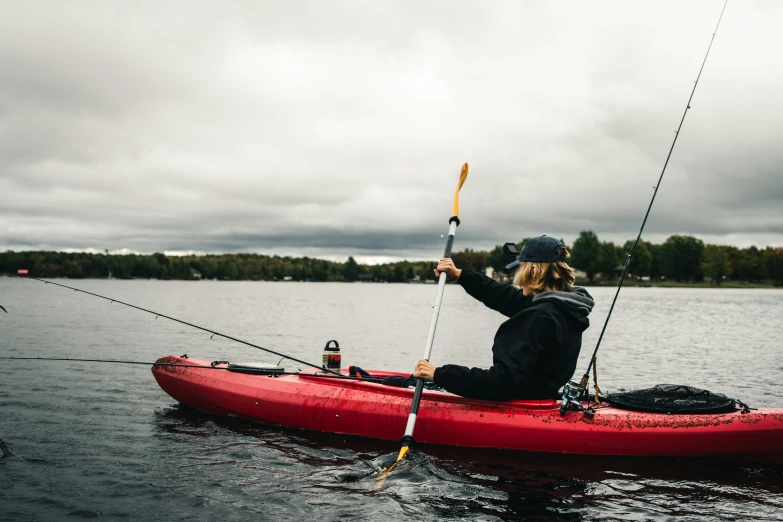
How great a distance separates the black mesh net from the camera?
666 centimetres

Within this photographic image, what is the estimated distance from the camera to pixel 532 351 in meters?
5.75

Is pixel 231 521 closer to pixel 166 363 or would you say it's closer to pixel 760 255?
pixel 166 363

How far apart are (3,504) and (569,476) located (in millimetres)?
5787

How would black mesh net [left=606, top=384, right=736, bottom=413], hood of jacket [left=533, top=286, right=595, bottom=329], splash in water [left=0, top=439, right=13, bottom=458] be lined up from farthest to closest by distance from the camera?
splash in water [left=0, top=439, right=13, bottom=458] < black mesh net [left=606, top=384, right=736, bottom=413] < hood of jacket [left=533, top=286, right=595, bottom=329]

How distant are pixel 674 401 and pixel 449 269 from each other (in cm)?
310

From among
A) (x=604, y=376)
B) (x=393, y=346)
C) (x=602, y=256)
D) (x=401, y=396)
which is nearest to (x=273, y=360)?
(x=393, y=346)

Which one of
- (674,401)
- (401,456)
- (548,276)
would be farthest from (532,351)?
(674,401)

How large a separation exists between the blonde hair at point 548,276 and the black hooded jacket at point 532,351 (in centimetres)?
16

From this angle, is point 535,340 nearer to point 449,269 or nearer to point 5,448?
point 449,269

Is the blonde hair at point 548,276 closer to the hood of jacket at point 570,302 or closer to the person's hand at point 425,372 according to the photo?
the hood of jacket at point 570,302

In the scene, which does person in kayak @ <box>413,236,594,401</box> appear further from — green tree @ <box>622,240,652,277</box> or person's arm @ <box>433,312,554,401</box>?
green tree @ <box>622,240,652,277</box>

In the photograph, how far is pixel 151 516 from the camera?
526 centimetres

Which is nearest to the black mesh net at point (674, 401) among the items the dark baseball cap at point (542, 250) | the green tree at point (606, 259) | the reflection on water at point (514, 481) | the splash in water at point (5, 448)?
the reflection on water at point (514, 481)

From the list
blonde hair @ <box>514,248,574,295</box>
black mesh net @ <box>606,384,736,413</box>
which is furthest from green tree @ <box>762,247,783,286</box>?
blonde hair @ <box>514,248,574,295</box>
